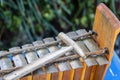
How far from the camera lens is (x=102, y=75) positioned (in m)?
1.20

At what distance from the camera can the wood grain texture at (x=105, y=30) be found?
3.58ft

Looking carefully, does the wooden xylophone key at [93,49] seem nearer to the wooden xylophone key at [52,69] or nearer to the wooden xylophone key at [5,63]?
the wooden xylophone key at [52,69]

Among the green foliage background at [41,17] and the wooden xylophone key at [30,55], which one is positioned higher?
the green foliage background at [41,17]

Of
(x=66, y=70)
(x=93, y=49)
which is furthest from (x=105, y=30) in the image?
(x=66, y=70)

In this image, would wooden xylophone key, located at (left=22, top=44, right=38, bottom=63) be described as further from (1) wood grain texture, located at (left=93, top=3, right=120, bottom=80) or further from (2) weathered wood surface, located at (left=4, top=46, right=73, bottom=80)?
(1) wood grain texture, located at (left=93, top=3, right=120, bottom=80)

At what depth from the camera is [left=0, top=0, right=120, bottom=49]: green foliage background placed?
6.22 feet

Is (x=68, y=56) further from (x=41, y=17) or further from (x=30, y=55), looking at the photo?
(x=41, y=17)

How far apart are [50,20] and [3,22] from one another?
0.32 metres

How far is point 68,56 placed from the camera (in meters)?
1.13

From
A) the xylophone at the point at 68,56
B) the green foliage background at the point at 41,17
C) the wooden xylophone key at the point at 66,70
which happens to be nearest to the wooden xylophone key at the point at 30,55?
the xylophone at the point at 68,56

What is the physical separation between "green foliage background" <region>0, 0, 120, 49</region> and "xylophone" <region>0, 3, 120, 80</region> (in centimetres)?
71

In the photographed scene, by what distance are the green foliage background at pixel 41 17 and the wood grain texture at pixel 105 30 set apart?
0.70 metres

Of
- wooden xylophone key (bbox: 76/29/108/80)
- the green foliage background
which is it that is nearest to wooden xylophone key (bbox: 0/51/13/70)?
wooden xylophone key (bbox: 76/29/108/80)

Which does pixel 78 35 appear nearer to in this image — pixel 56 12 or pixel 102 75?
pixel 102 75
